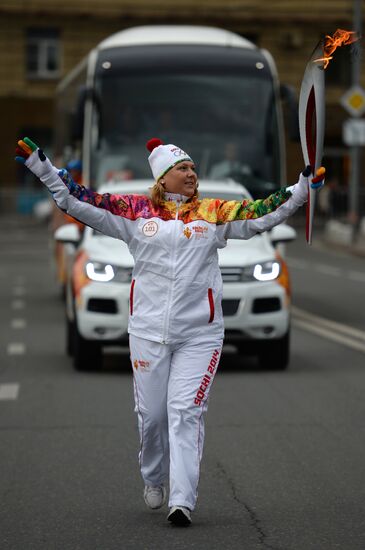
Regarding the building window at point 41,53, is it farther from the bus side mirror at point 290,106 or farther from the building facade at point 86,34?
the bus side mirror at point 290,106

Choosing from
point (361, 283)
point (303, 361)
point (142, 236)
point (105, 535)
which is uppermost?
point (142, 236)

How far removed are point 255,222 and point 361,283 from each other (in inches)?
727

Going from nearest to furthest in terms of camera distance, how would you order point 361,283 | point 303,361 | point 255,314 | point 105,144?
point 255,314 → point 303,361 → point 105,144 → point 361,283

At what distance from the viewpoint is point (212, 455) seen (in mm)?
8992

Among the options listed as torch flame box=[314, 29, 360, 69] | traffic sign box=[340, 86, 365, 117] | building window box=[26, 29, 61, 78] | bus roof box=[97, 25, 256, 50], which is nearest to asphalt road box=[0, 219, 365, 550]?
torch flame box=[314, 29, 360, 69]

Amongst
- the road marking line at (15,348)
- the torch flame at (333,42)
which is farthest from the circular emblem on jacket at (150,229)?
the road marking line at (15,348)

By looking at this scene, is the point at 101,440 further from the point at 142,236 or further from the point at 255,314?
the point at 255,314

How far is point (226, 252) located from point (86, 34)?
4712cm

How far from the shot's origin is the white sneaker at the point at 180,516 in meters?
6.87

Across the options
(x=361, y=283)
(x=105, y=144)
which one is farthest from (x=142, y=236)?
(x=361, y=283)

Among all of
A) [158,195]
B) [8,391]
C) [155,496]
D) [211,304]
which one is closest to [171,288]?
[211,304]

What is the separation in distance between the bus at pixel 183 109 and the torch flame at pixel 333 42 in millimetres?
11729

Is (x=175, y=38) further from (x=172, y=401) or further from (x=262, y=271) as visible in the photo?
(x=172, y=401)

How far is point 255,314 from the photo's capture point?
13.0m
